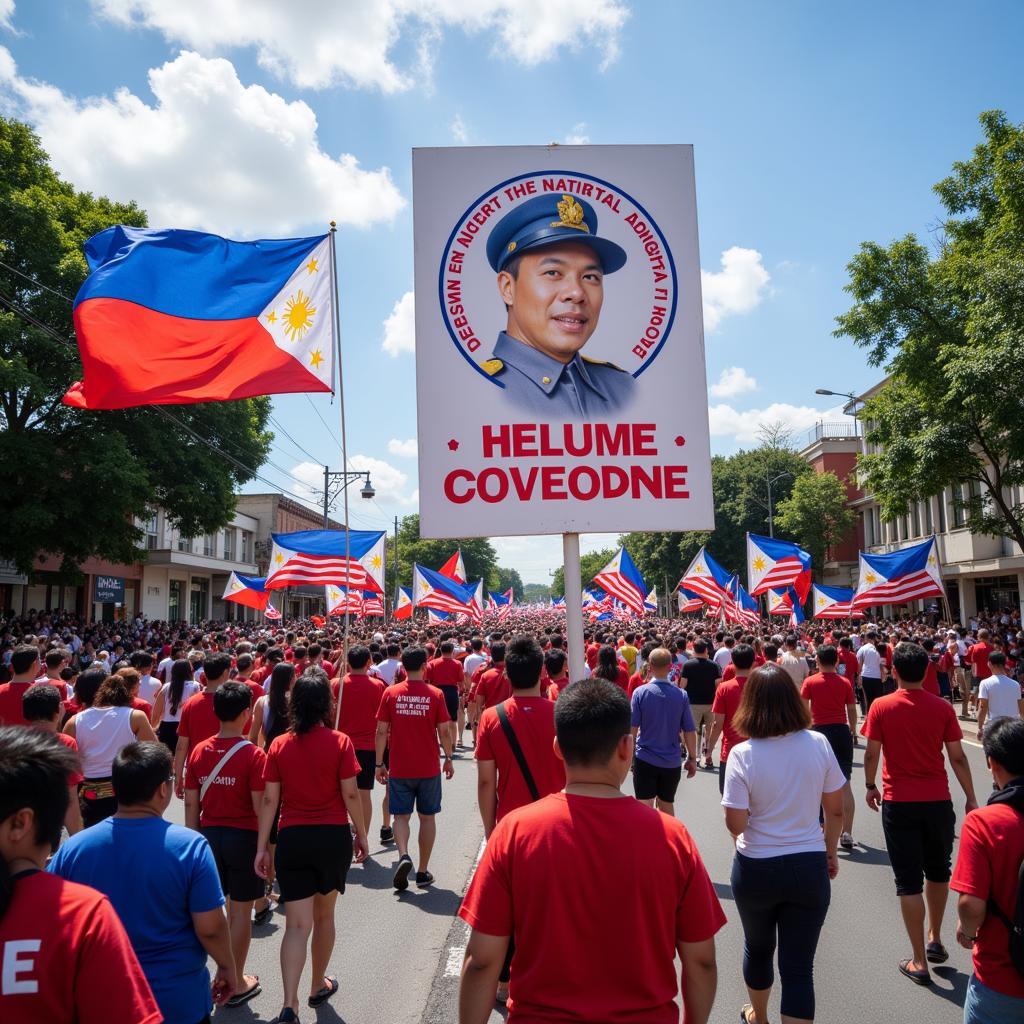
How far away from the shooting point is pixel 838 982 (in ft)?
15.7

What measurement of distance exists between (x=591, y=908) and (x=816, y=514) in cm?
4585

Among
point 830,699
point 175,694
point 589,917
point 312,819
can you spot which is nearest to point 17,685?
point 175,694

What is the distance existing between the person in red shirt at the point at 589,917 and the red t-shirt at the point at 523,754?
2.42 meters

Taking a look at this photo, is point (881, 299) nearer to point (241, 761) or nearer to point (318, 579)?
point (318, 579)

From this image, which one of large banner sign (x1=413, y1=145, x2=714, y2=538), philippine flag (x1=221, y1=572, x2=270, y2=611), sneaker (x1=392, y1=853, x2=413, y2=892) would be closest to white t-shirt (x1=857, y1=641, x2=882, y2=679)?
sneaker (x1=392, y1=853, x2=413, y2=892)

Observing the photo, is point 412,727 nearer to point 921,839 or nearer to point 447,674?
point 921,839

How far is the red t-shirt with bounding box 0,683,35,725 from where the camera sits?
712cm

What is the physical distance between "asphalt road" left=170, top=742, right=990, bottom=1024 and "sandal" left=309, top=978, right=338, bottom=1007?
0.16 feet

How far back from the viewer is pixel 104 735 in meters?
5.95

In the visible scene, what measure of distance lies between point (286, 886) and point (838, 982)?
3.25 m

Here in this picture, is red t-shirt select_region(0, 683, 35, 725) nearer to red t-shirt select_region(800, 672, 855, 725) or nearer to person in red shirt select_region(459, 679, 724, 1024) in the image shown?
person in red shirt select_region(459, 679, 724, 1024)

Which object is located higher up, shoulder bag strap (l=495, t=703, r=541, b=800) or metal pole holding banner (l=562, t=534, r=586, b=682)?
metal pole holding banner (l=562, t=534, r=586, b=682)

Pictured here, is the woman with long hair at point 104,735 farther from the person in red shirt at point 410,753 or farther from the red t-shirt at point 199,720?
the person in red shirt at point 410,753

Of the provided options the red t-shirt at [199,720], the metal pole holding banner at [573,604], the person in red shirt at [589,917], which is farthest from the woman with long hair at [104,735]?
the person in red shirt at [589,917]
